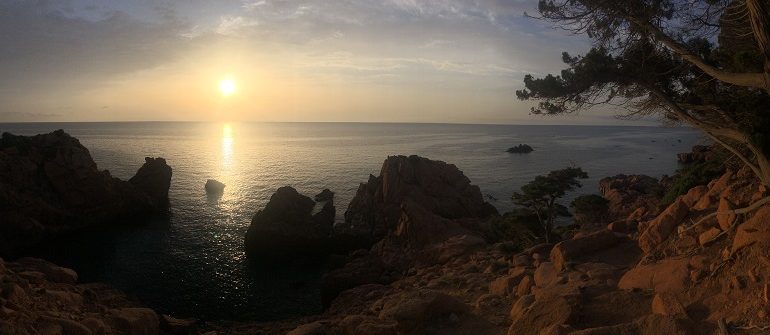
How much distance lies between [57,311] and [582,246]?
2157 cm

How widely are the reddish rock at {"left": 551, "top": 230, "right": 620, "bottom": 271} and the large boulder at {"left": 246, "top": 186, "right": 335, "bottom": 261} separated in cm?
3354

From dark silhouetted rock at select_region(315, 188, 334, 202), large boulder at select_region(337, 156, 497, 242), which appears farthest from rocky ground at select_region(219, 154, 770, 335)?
dark silhouetted rock at select_region(315, 188, 334, 202)

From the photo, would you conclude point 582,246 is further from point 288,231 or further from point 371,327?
point 288,231

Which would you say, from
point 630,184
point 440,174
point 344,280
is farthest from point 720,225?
point 630,184

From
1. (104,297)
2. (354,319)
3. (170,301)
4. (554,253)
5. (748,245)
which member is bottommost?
(170,301)

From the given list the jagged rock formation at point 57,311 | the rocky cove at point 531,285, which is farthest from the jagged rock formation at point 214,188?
the jagged rock formation at point 57,311

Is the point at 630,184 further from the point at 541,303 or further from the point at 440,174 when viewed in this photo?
the point at 541,303

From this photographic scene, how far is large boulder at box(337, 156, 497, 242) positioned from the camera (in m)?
52.8

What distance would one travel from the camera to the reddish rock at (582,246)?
17.5m

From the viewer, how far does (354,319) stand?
15750 mm

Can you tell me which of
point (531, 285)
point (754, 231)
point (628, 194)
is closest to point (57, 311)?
point (531, 285)

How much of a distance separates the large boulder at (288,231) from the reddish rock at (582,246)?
1320 inches

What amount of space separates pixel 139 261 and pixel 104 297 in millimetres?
19373

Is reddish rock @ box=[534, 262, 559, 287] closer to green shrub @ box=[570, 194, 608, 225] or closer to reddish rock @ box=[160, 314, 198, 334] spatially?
reddish rock @ box=[160, 314, 198, 334]
